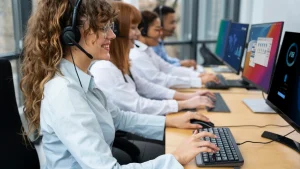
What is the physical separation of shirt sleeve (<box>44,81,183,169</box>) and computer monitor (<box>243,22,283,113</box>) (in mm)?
812

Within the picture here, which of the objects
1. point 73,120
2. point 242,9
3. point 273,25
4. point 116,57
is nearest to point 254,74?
point 273,25

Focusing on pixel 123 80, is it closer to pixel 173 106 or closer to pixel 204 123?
pixel 173 106

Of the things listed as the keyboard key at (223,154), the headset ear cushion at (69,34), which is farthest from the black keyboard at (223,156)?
the headset ear cushion at (69,34)

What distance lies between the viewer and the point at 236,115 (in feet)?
4.67

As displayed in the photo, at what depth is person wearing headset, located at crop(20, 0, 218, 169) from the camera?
81cm

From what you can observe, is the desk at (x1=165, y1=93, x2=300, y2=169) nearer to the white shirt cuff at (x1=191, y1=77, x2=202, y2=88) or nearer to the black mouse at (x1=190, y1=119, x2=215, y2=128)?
the black mouse at (x1=190, y1=119, x2=215, y2=128)

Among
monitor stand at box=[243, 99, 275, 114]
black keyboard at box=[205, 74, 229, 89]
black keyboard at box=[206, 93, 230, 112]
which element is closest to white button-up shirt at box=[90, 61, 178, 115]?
black keyboard at box=[206, 93, 230, 112]

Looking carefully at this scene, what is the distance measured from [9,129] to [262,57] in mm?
1207

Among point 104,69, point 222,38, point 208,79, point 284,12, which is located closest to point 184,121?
point 104,69

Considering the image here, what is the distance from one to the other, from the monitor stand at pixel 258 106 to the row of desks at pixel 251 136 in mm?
23

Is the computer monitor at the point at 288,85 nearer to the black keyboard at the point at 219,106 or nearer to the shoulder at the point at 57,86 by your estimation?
the black keyboard at the point at 219,106

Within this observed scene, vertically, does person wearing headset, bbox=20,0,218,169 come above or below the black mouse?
above

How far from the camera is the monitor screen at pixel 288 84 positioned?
1036 millimetres

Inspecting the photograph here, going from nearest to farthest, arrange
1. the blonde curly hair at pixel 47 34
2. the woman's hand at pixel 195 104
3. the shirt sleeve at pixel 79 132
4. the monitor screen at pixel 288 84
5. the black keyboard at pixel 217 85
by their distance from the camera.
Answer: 1. the shirt sleeve at pixel 79 132
2. the blonde curly hair at pixel 47 34
3. the monitor screen at pixel 288 84
4. the woman's hand at pixel 195 104
5. the black keyboard at pixel 217 85
